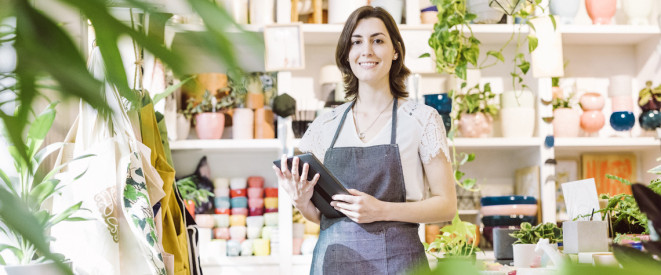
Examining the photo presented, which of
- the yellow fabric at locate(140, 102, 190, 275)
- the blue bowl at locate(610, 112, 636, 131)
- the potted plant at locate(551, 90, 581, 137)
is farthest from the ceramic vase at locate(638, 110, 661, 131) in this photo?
the yellow fabric at locate(140, 102, 190, 275)

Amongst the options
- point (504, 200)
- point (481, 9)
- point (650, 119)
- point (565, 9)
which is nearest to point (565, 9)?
point (565, 9)

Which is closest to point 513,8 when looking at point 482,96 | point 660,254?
point 482,96

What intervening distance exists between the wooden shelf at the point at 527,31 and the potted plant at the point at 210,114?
0.49 meters

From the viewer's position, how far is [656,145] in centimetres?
312

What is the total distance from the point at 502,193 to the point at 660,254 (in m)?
3.16

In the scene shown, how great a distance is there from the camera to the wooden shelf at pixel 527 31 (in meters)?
3.08

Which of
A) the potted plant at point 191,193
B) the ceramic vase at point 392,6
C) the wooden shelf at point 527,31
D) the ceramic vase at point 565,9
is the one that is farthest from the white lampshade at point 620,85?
the potted plant at point 191,193

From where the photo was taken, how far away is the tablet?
160 cm

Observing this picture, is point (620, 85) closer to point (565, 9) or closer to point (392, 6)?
point (565, 9)

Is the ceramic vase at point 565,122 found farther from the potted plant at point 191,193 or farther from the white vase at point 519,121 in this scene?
the potted plant at point 191,193

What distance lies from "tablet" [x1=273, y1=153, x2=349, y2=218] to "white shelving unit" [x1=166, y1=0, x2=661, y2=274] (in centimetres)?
133

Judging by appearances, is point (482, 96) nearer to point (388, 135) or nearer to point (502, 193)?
point (502, 193)

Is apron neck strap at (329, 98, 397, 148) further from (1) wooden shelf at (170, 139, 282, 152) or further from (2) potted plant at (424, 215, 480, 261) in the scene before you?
(1) wooden shelf at (170, 139, 282, 152)

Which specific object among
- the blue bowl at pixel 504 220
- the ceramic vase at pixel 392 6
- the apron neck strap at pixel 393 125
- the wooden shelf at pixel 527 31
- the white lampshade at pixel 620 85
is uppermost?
the ceramic vase at pixel 392 6
